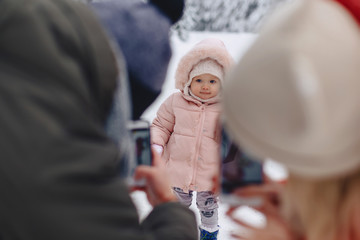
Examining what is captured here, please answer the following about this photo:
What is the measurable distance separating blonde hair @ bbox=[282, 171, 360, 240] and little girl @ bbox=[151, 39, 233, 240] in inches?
52.0

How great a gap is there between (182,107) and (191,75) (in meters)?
0.18

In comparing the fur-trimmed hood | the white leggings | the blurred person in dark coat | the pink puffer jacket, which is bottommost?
the white leggings

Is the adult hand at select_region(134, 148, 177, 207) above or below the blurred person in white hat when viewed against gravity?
below

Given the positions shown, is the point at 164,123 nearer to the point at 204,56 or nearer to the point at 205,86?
the point at 205,86

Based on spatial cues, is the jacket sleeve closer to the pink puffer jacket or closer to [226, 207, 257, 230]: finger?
the pink puffer jacket

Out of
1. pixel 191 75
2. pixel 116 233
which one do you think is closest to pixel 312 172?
pixel 116 233

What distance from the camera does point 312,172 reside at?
381 millimetres

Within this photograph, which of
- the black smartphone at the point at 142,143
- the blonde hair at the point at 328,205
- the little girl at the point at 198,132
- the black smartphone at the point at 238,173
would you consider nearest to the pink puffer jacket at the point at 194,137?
the little girl at the point at 198,132

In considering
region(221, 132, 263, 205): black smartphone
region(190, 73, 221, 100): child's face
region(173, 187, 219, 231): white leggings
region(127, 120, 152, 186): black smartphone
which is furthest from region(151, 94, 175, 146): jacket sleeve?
region(221, 132, 263, 205): black smartphone

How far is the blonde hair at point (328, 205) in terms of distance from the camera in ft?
1.44

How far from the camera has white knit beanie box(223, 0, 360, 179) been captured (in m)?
0.34

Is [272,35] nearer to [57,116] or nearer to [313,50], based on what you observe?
[313,50]

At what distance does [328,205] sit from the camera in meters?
0.45

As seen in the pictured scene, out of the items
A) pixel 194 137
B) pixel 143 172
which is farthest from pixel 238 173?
pixel 194 137
